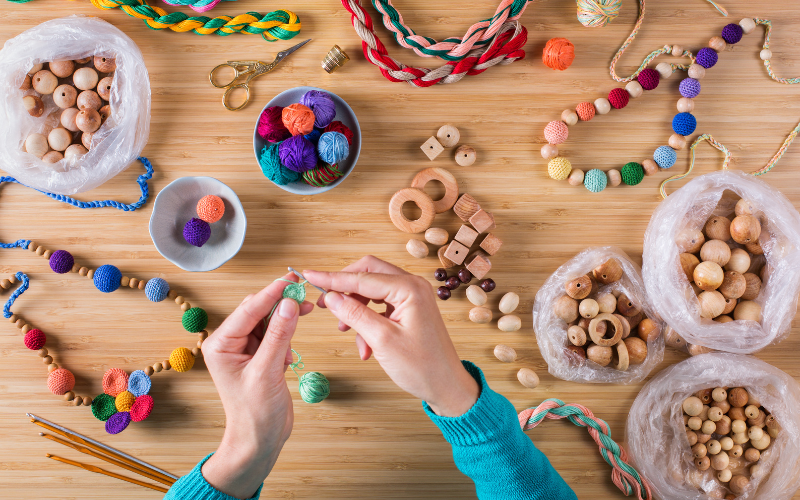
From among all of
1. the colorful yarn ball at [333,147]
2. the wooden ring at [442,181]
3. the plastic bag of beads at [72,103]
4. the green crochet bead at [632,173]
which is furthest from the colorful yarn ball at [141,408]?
the green crochet bead at [632,173]

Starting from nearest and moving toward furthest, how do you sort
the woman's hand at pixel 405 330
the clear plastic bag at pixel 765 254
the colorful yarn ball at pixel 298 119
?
the woman's hand at pixel 405 330 < the colorful yarn ball at pixel 298 119 < the clear plastic bag at pixel 765 254

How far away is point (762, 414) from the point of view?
4.06ft

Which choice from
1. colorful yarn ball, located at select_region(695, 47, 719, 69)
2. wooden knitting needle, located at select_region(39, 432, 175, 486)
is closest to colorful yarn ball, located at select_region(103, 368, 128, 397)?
wooden knitting needle, located at select_region(39, 432, 175, 486)

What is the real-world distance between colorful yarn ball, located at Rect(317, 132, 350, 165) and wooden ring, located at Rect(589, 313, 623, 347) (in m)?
0.75

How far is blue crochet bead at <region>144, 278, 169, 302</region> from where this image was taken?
3.92 feet

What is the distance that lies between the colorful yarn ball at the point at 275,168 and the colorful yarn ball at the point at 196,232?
20cm

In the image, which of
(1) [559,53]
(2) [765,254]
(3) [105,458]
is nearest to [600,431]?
(2) [765,254]

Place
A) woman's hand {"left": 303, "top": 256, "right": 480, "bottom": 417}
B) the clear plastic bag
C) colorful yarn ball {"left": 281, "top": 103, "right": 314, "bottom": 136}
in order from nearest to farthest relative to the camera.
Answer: woman's hand {"left": 303, "top": 256, "right": 480, "bottom": 417} < colorful yarn ball {"left": 281, "top": 103, "right": 314, "bottom": 136} < the clear plastic bag

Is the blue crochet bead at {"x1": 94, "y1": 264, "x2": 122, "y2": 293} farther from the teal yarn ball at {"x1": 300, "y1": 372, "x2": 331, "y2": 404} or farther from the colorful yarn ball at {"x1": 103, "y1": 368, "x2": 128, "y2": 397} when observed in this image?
the teal yarn ball at {"x1": 300, "y1": 372, "x2": 331, "y2": 404}

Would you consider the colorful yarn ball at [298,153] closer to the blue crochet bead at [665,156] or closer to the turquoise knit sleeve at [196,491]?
the turquoise knit sleeve at [196,491]

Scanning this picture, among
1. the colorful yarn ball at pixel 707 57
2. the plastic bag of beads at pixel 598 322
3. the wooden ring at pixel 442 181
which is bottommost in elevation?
the plastic bag of beads at pixel 598 322

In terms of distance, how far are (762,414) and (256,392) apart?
1.27m

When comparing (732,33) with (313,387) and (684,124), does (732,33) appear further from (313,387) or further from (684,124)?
(313,387)

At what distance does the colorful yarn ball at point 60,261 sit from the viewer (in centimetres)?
120
